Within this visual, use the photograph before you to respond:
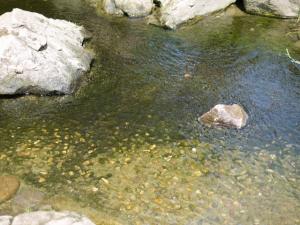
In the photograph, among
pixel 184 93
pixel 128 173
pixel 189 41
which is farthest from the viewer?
pixel 189 41

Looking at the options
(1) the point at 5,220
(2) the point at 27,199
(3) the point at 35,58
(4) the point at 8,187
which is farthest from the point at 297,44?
(1) the point at 5,220

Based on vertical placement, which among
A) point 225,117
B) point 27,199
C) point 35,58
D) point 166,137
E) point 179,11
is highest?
point 179,11

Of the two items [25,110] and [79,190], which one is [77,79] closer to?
[25,110]

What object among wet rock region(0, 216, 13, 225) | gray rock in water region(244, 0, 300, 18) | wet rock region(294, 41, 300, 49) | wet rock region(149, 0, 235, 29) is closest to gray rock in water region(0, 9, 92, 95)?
wet rock region(149, 0, 235, 29)

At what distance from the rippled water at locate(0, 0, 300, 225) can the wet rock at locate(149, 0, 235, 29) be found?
3.76 ft

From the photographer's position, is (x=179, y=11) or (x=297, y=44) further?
(x=179, y=11)

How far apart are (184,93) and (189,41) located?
12.7 ft

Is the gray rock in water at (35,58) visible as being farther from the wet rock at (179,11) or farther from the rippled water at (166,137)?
the wet rock at (179,11)

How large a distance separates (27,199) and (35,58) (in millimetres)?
5201

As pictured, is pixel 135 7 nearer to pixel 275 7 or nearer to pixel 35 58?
pixel 275 7

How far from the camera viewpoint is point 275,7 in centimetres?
1862

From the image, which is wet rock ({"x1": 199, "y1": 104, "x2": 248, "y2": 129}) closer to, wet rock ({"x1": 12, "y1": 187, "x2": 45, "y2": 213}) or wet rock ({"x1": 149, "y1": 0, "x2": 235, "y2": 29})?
wet rock ({"x1": 12, "y1": 187, "x2": 45, "y2": 213})

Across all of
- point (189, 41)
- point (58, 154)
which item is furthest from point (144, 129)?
point (189, 41)

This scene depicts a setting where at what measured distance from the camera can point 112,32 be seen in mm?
17297
